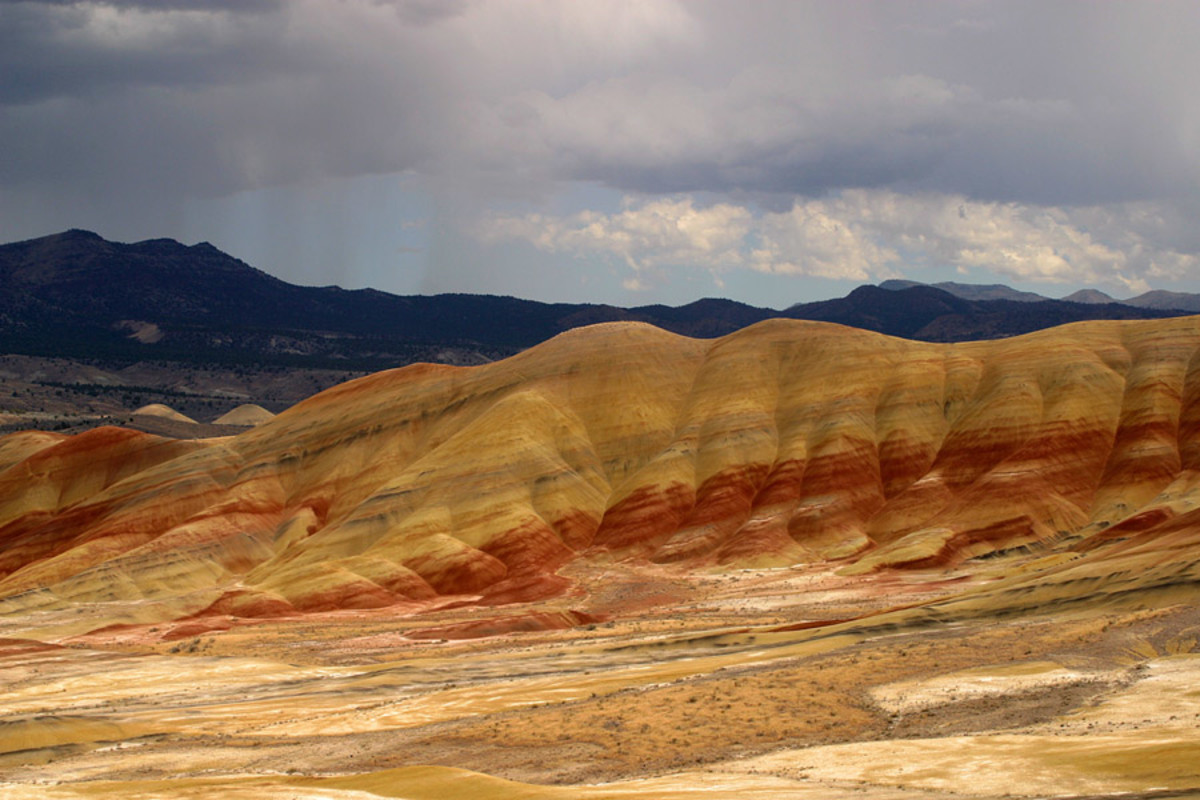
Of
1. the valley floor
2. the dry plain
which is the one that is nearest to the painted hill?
the dry plain

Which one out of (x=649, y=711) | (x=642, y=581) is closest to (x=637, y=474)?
(x=642, y=581)

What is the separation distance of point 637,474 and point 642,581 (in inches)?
874

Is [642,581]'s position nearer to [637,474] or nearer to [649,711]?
[637,474]

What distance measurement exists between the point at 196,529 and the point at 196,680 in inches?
2281

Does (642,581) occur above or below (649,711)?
below

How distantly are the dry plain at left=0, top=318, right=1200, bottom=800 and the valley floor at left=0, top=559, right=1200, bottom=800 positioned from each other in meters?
0.24

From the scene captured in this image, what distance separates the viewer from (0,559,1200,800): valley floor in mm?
29828

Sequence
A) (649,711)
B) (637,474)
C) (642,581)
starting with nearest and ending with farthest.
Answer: (649,711)
(642,581)
(637,474)

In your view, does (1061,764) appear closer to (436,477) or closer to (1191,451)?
→ (1191,451)

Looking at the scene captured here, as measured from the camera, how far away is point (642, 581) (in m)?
93.9

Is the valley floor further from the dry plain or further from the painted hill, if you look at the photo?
the painted hill

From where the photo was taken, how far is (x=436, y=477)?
114 metres

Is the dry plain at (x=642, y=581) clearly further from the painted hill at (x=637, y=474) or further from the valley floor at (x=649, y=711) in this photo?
the painted hill at (x=637, y=474)

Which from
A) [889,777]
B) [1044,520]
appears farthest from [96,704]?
[1044,520]
